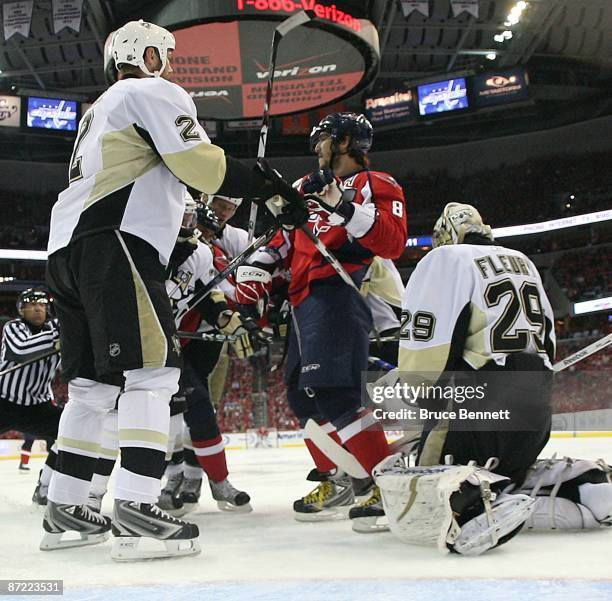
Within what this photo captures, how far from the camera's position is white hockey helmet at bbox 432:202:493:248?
200 centimetres

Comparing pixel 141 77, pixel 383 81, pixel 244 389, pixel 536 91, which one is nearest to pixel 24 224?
pixel 244 389

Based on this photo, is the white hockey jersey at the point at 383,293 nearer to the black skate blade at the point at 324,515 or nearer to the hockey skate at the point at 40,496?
the black skate blade at the point at 324,515

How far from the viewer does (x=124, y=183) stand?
5.73 ft

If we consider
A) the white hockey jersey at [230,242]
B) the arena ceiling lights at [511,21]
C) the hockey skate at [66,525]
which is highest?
the arena ceiling lights at [511,21]

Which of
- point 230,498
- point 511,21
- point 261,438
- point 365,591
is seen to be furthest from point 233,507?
point 511,21

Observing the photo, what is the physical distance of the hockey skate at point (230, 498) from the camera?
8.63 feet

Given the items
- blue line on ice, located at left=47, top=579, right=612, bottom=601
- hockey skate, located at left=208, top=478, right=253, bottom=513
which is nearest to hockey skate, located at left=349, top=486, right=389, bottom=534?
hockey skate, located at left=208, top=478, right=253, bottom=513

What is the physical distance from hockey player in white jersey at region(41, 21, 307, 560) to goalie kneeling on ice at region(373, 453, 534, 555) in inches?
18.1

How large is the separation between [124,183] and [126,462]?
2.06ft

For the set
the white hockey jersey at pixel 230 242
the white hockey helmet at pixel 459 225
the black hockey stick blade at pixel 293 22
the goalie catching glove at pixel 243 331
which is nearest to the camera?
the white hockey helmet at pixel 459 225

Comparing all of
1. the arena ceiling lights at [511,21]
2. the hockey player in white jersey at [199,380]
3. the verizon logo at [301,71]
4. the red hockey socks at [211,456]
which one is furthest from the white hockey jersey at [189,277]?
the arena ceiling lights at [511,21]

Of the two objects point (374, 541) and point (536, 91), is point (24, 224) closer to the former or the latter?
point (536, 91)

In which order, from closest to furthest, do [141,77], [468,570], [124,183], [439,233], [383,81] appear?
[468,570], [124,183], [141,77], [439,233], [383,81]

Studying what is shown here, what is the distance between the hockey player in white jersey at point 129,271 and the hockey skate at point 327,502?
0.68 metres
